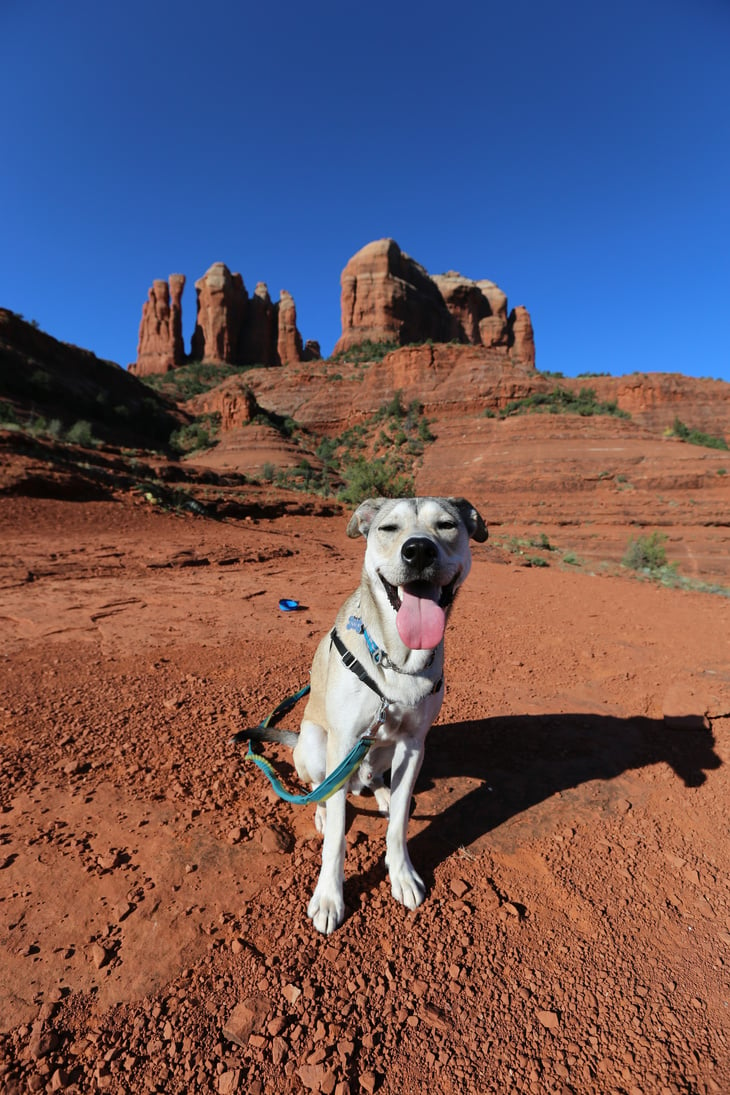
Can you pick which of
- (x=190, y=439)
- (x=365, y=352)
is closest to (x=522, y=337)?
(x=365, y=352)

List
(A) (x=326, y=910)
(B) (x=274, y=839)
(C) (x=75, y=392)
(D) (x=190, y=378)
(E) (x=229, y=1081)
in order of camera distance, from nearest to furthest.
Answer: (E) (x=229, y=1081) < (A) (x=326, y=910) < (B) (x=274, y=839) < (C) (x=75, y=392) < (D) (x=190, y=378)

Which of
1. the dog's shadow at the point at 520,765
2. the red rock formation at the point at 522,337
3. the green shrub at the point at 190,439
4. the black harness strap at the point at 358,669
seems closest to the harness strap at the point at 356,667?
the black harness strap at the point at 358,669

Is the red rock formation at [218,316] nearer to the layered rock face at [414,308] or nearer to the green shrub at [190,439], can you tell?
the layered rock face at [414,308]

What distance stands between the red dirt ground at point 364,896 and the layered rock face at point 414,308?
72.9 m

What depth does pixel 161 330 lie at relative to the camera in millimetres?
82188

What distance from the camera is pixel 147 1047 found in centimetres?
156

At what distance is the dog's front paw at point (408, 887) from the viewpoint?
2205 millimetres

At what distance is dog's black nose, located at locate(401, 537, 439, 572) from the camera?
213cm

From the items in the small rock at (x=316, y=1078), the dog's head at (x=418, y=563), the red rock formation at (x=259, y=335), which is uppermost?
the red rock formation at (x=259, y=335)

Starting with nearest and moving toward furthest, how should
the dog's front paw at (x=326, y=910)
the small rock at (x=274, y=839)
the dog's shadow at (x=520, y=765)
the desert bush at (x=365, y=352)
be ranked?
the dog's front paw at (x=326, y=910), the small rock at (x=274, y=839), the dog's shadow at (x=520, y=765), the desert bush at (x=365, y=352)

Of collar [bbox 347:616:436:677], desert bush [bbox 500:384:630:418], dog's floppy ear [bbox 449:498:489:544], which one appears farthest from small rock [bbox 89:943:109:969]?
desert bush [bbox 500:384:630:418]

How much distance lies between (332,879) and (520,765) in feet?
5.82

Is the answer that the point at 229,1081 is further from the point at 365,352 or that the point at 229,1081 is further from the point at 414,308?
the point at 414,308

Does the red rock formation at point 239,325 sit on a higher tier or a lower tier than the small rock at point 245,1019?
higher
